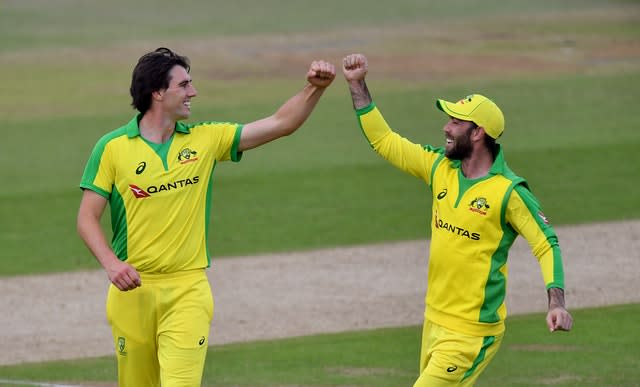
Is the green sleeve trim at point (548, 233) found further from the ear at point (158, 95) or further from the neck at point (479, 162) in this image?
Result: the ear at point (158, 95)

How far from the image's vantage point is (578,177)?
21.5 metres

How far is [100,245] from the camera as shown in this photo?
840 cm

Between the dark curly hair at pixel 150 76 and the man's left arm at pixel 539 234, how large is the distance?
7.46 feet

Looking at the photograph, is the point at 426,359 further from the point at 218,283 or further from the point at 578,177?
→ the point at 578,177

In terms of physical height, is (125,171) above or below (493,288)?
above

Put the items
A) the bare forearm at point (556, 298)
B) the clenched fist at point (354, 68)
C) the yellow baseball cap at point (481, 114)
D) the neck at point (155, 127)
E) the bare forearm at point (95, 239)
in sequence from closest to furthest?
the bare forearm at point (556, 298) < the bare forearm at point (95, 239) < the yellow baseball cap at point (481, 114) < the neck at point (155, 127) < the clenched fist at point (354, 68)

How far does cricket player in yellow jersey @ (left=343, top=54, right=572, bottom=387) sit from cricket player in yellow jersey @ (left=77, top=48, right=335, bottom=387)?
998 millimetres

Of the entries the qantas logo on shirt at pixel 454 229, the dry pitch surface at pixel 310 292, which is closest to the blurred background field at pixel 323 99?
the dry pitch surface at pixel 310 292

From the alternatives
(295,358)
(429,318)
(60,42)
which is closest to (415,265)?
(295,358)

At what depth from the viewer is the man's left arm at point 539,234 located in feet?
26.9

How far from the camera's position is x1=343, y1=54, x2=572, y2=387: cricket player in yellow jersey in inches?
332

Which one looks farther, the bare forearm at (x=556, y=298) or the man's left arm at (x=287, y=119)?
the man's left arm at (x=287, y=119)

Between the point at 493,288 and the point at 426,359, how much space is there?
Answer: 606 millimetres

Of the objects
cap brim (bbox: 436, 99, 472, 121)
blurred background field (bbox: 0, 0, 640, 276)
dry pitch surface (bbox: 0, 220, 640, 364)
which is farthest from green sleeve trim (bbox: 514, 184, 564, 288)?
blurred background field (bbox: 0, 0, 640, 276)
